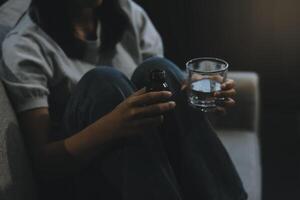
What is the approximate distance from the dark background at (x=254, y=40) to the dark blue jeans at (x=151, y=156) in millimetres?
861

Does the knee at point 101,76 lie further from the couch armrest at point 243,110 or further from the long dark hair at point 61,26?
the couch armrest at point 243,110

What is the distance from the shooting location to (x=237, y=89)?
166 cm

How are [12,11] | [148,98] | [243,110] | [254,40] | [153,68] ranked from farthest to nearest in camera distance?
1. [254,40]
2. [243,110]
3. [12,11]
4. [153,68]
5. [148,98]

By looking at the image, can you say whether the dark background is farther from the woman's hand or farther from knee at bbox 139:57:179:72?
the woman's hand

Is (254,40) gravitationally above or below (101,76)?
below

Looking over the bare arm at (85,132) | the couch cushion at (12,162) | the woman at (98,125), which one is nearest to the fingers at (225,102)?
the woman at (98,125)

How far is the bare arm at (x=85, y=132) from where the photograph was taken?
1.17 metres

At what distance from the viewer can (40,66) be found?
1.32 meters

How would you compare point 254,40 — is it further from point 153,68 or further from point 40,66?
point 40,66

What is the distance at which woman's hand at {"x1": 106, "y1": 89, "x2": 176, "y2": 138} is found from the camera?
1.16 meters

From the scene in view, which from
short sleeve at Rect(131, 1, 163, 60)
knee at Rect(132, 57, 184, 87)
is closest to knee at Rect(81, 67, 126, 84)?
knee at Rect(132, 57, 184, 87)

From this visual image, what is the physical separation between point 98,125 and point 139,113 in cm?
10

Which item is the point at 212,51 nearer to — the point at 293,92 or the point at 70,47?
the point at 293,92

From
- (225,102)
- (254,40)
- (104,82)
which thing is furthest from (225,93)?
(254,40)
